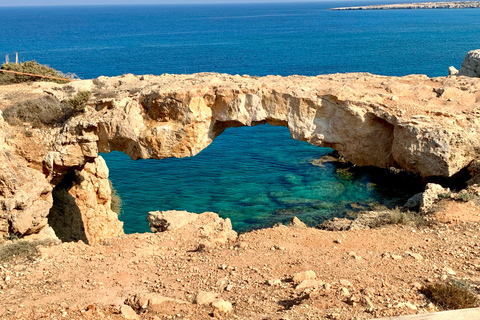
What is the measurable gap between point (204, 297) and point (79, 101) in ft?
25.8

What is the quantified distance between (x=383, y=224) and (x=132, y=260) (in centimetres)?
619

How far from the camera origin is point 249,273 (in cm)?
923

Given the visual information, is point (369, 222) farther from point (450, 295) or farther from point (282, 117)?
point (450, 295)

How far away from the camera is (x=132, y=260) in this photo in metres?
10.2

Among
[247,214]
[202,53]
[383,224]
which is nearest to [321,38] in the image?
[202,53]

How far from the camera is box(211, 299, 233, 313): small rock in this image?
759 centimetres

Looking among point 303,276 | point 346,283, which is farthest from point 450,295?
point 303,276

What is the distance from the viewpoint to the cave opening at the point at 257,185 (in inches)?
755

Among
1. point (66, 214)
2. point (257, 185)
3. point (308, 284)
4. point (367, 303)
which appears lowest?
point (257, 185)

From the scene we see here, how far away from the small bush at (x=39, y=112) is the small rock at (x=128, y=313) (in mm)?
7727

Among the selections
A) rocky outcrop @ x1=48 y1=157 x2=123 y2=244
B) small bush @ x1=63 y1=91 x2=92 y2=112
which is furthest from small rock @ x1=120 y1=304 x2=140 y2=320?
rocky outcrop @ x1=48 y1=157 x2=123 y2=244

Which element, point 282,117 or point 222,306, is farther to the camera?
point 282,117

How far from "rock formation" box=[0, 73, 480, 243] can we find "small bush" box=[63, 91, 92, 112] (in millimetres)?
194

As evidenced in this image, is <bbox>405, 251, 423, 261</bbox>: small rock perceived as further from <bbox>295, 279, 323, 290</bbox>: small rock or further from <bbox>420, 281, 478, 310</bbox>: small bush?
<bbox>295, 279, 323, 290</bbox>: small rock
